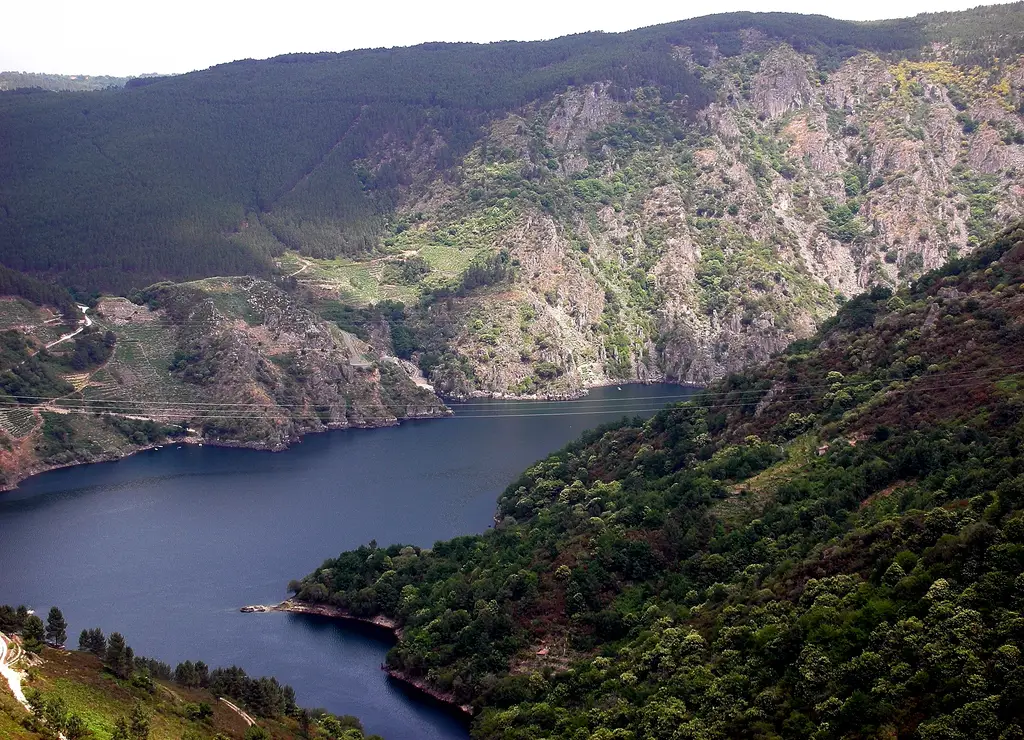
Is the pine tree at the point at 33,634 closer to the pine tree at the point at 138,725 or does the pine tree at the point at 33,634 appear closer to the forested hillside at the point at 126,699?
the forested hillside at the point at 126,699

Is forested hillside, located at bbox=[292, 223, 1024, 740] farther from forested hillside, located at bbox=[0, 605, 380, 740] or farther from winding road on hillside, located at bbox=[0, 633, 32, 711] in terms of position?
winding road on hillside, located at bbox=[0, 633, 32, 711]

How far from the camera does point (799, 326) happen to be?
16338 cm

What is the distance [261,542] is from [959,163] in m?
131

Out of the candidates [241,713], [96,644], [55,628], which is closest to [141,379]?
[55,628]

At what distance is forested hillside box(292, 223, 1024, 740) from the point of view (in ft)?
165

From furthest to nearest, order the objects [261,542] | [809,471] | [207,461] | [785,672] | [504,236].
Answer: [504,236] < [207,461] < [261,542] < [809,471] < [785,672]

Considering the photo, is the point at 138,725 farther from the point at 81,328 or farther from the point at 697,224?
the point at 697,224

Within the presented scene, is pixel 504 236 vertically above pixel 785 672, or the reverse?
pixel 504 236

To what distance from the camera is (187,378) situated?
136750 millimetres

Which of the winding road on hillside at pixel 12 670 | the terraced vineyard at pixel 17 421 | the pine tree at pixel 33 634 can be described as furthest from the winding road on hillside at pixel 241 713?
the terraced vineyard at pixel 17 421

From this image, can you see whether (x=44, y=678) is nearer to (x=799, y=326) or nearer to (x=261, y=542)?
(x=261, y=542)

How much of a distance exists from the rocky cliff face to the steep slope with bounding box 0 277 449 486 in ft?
48.4

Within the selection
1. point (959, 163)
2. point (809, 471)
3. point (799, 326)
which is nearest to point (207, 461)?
point (809, 471)

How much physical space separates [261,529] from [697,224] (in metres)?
101
